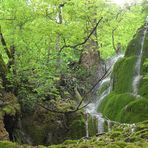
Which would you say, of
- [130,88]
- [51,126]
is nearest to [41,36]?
[51,126]

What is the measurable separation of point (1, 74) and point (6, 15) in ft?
10.1

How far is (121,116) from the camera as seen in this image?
1309 cm

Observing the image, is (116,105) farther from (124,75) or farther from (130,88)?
(124,75)

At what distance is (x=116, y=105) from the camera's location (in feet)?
46.5

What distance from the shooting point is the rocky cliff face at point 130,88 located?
41.1 feet

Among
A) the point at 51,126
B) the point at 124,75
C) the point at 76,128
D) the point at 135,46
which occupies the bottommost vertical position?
the point at 76,128

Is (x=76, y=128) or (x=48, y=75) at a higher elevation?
(x=48, y=75)

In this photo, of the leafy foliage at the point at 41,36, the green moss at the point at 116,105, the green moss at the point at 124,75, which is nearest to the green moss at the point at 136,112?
the green moss at the point at 116,105

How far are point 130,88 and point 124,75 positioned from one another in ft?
3.76

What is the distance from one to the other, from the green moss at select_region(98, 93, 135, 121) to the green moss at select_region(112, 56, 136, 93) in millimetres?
617

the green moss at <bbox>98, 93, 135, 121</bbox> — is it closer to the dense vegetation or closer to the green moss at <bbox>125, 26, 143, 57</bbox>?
the dense vegetation

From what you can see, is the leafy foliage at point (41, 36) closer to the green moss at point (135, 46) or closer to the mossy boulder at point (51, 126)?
the mossy boulder at point (51, 126)

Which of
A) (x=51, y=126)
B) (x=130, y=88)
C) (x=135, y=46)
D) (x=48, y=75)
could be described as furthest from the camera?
(x=135, y=46)

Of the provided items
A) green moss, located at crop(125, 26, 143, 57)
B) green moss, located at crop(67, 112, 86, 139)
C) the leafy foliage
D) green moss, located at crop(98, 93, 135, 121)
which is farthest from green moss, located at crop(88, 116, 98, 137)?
green moss, located at crop(125, 26, 143, 57)
